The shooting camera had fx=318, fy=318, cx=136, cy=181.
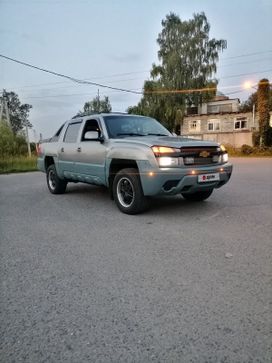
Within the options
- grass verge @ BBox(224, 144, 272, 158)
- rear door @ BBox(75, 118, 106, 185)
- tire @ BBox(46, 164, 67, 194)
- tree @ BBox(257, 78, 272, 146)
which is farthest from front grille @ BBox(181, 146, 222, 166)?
tree @ BBox(257, 78, 272, 146)

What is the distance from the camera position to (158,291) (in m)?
2.72

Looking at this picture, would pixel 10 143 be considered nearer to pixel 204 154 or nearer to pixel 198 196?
pixel 198 196

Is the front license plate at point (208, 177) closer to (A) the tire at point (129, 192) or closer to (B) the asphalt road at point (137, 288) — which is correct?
(B) the asphalt road at point (137, 288)

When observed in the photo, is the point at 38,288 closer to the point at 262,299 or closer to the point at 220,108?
the point at 262,299

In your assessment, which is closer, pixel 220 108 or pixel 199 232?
pixel 199 232

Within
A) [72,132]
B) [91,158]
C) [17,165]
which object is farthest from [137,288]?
[17,165]

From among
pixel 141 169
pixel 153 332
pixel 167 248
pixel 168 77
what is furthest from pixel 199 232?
pixel 168 77

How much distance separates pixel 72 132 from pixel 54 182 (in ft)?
4.82

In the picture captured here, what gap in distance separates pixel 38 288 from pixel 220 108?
1958 inches

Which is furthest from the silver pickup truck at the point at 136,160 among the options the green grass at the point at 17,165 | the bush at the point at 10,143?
the bush at the point at 10,143

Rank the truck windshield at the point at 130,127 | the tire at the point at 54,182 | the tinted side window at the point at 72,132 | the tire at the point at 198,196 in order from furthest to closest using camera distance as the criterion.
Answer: the tire at the point at 54,182 < the tinted side window at the point at 72,132 < the tire at the point at 198,196 < the truck windshield at the point at 130,127

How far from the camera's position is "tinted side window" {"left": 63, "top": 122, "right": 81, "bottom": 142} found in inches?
280

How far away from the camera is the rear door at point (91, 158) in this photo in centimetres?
605

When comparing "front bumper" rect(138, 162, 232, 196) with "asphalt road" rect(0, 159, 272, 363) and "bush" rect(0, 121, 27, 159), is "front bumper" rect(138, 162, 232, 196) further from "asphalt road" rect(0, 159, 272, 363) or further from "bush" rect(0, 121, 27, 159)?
"bush" rect(0, 121, 27, 159)
